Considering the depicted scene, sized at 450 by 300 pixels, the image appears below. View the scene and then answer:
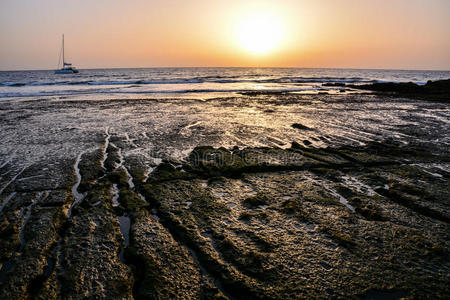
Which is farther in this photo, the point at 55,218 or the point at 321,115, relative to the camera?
the point at 321,115

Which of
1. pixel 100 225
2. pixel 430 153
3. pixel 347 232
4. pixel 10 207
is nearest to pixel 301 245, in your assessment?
pixel 347 232

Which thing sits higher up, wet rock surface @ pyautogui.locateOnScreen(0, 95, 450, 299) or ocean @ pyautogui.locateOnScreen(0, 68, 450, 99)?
ocean @ pyautogui.locateOnScreen(0, 68, 450, 99)

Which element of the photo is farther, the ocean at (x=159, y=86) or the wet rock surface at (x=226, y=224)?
the ocean at (x=159, y=86)

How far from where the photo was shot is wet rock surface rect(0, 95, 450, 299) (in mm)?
2844

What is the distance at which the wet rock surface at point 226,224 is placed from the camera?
9.33 ft

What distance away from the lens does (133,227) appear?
3.90 metres

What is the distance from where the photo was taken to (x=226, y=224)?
3.96 m

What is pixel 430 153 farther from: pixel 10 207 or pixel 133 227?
pixel 10 207

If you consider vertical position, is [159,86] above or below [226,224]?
above

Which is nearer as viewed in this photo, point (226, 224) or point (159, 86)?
point (226, 224)

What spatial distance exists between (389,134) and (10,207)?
11540 millimetres

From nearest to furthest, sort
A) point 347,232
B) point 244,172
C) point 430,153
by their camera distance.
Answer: point 347,232 → point 244,172 → point 430,153

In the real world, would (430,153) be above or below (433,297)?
above

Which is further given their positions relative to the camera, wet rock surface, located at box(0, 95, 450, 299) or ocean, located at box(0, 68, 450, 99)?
ocean, located at box(0, 68, 450, 99)
